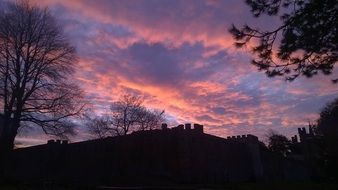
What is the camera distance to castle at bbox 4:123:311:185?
30.8 metres

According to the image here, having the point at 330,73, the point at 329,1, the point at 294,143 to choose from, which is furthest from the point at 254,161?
the point at 294,143

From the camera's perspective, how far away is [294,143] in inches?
2628

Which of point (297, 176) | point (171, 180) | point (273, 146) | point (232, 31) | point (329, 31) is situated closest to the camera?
point (329, 31)

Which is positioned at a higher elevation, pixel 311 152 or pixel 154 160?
pixel 311 152

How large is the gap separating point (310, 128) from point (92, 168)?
45930 millimetres

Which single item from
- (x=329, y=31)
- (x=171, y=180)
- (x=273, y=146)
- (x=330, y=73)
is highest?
(x=273, y=146)

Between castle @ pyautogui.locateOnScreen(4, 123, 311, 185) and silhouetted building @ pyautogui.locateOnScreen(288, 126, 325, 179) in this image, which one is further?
silhouetted building @ pyautogui.locateOnScreen(288, 126, 325, 179)

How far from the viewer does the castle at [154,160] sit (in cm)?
3084

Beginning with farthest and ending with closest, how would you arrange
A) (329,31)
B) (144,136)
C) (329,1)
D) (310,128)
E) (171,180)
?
(310,128) → (144,136) → (171,180) → (329,31) → (329,1)

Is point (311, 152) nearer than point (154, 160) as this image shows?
No

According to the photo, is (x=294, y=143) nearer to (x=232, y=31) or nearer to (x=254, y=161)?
(x=254, y=161)

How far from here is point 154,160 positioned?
32.4 meters

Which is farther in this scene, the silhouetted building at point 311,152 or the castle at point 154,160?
the silhouetted building at point 311,152

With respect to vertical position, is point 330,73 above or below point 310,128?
below
